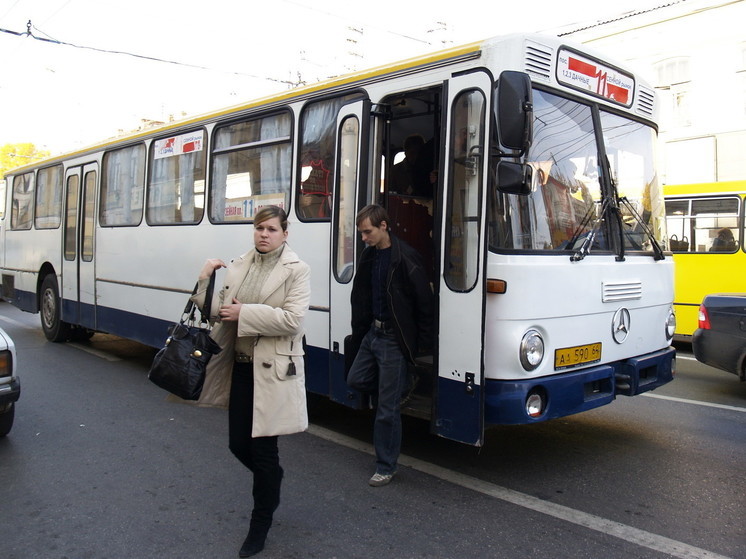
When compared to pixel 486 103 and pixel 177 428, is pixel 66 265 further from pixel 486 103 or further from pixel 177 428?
pixel 486 103

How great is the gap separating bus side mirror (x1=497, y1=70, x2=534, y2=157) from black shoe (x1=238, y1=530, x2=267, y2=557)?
2.68 meters

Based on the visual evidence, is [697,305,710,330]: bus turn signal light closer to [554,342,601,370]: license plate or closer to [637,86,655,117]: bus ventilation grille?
[637,86,655,117]: bus ventilation grille

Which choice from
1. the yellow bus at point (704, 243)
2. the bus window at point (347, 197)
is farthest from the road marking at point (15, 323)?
the yellow bus at point (704, 243)

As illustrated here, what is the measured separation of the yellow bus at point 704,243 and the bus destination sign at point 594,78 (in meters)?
5.84

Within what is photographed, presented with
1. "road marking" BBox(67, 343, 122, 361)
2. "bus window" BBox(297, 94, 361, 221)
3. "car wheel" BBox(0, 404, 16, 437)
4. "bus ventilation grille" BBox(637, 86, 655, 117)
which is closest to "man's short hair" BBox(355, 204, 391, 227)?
"bus window" BBox(297, 94, 361, 221)

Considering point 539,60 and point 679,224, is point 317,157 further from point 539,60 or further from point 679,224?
point 679,224

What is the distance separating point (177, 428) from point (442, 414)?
8.96ft

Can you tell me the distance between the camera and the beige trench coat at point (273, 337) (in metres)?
3.48

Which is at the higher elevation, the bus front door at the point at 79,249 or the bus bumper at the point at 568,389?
the bus front door at the point at 79,249

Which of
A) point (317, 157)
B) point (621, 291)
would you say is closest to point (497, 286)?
point (621, 291)

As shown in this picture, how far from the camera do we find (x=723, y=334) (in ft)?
24.1

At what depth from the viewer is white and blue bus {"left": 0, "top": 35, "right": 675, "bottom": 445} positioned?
14.3 feet

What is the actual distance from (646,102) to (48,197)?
30.7 feet

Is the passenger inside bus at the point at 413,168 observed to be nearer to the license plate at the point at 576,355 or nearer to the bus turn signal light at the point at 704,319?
the license plate at the point at 576,355
